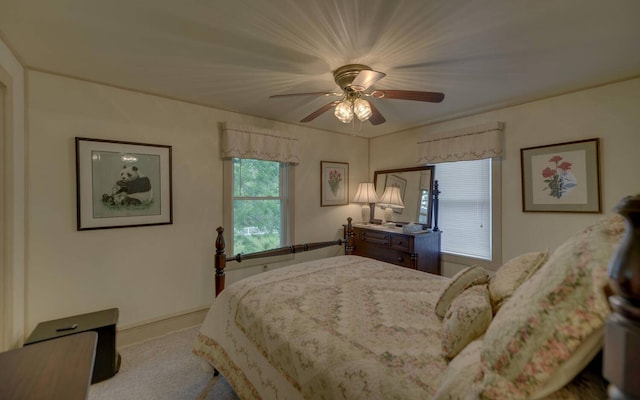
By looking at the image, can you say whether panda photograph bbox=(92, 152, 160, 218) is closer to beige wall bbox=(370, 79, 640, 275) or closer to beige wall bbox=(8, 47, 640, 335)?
beige wall bbox=(8, 47, 640, 335)

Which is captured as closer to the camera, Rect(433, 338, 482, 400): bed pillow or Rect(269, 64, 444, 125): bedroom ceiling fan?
Rect(433, 338, 482, 400): bed pillow

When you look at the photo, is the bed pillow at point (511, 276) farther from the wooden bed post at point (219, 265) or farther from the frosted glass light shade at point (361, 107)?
the wooden bed post at point (219, 265)

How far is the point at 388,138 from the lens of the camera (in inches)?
164

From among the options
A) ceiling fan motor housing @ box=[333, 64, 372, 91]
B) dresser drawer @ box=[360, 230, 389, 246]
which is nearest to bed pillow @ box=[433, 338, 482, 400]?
ceiling fan motor housing @ box=[333, 64, 372, 91]

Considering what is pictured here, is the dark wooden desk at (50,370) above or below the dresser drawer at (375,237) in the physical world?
below

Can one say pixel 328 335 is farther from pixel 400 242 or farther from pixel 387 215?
pixel 387 215

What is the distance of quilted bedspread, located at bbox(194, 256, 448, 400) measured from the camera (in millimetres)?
1025

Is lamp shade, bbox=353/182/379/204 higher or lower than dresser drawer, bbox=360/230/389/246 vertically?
higher

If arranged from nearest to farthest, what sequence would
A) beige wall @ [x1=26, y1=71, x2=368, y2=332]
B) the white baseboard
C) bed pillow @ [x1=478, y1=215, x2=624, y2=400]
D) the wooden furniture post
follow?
bed pillow @ [x1=478, y1=215, x2=624, y2=400] → beige wall @ [x1=26, y1=71, x2=368, y2=332] → the white baseboard → the wooden furniture post

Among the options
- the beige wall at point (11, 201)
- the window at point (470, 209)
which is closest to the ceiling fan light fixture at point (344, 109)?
the window at point (470, 209)

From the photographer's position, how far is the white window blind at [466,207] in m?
3.18

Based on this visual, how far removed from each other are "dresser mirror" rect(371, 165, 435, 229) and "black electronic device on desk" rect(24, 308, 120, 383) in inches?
128

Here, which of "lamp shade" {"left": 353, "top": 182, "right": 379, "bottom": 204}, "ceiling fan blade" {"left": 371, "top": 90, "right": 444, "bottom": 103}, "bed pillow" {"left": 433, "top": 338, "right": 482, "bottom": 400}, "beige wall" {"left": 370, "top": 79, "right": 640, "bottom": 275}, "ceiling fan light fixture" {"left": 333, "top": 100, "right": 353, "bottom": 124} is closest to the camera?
"bed pillow" {"left": 433, "top": 338, "right": 482, "bottom": 400}

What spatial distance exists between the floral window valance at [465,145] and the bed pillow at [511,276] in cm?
207
